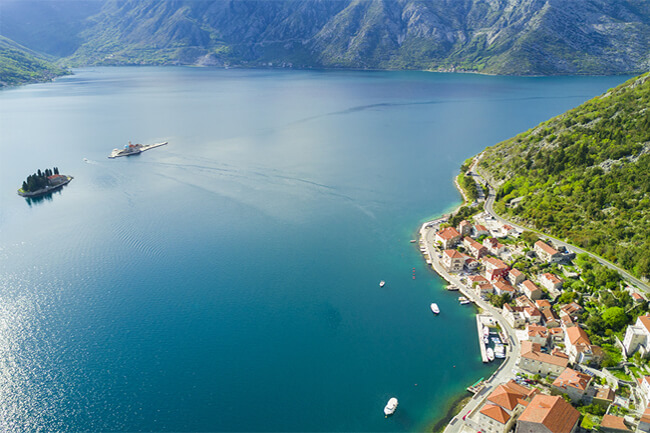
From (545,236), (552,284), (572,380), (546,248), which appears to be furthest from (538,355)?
(545,236)

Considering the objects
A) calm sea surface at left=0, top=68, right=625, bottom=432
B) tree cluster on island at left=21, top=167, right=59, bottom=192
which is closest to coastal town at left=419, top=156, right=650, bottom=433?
calm sea surface at left=0, top=68, right=625, bottom=432

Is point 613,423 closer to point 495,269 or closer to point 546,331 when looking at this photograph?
point 546,331

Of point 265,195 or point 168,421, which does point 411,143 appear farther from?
point 168,421

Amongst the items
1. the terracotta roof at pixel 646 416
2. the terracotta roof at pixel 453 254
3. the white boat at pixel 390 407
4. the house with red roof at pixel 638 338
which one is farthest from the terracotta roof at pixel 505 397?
the terracotta roof at pixel 453 254

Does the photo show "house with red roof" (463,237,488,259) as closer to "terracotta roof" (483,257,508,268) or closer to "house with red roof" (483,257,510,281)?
"terracotta roof" (483,257,508,268)

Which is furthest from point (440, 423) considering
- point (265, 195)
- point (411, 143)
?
point (411, 143)

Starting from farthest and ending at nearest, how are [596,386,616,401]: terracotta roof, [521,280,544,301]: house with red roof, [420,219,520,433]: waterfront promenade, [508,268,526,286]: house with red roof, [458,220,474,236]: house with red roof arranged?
[458,220,474,236]: house with red roof
[508,268,526,286]: house with red roof
[521,280,544,301]: house with red roof
[420,219,520,433]: waterfront promenade
[596,386,616,401]: terracotta roof
